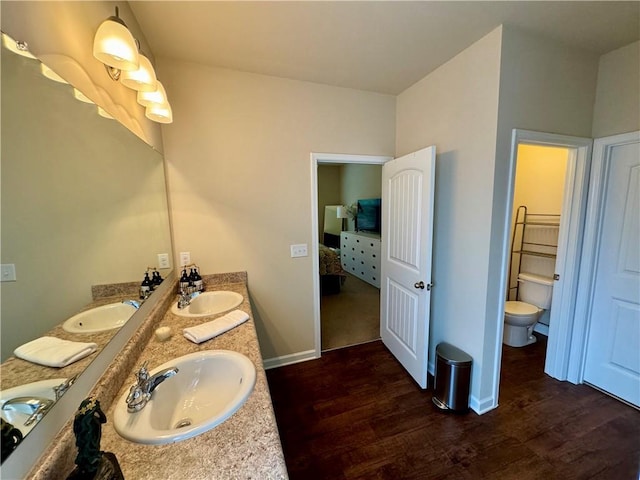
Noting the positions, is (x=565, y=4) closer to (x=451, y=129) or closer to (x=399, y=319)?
(x=451, y=129)

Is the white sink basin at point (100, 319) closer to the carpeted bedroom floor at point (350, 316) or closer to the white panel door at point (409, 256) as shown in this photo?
the white panel door at point (409, 256)

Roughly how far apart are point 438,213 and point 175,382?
2122mm

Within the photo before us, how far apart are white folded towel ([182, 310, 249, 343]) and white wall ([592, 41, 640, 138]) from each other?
9.63 feet

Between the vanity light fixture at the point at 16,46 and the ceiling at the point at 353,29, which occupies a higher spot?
the ceiling at the point at 353,29

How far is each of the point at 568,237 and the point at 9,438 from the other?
312 cm

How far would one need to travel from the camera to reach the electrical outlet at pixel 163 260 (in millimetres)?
1733

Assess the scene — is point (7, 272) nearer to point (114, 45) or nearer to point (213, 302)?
point (114, 45)

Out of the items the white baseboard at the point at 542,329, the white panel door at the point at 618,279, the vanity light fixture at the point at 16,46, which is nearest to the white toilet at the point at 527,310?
the white baseboard at the point at 542,329

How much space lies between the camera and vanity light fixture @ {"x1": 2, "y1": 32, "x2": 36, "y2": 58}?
61 cm

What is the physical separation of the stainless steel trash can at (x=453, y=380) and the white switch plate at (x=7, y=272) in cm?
226

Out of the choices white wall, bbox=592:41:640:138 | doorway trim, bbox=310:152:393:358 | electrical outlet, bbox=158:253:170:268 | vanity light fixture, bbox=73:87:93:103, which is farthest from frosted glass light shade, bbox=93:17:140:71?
white wall, bbox=592:41:640:138

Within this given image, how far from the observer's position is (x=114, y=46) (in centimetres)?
101

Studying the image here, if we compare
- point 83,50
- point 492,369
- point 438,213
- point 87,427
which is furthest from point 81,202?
point 492,369

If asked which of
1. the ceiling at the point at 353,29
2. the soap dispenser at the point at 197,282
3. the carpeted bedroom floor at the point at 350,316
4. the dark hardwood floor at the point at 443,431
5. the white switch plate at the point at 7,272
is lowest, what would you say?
the dark hardwood floor at the point at 443,431
